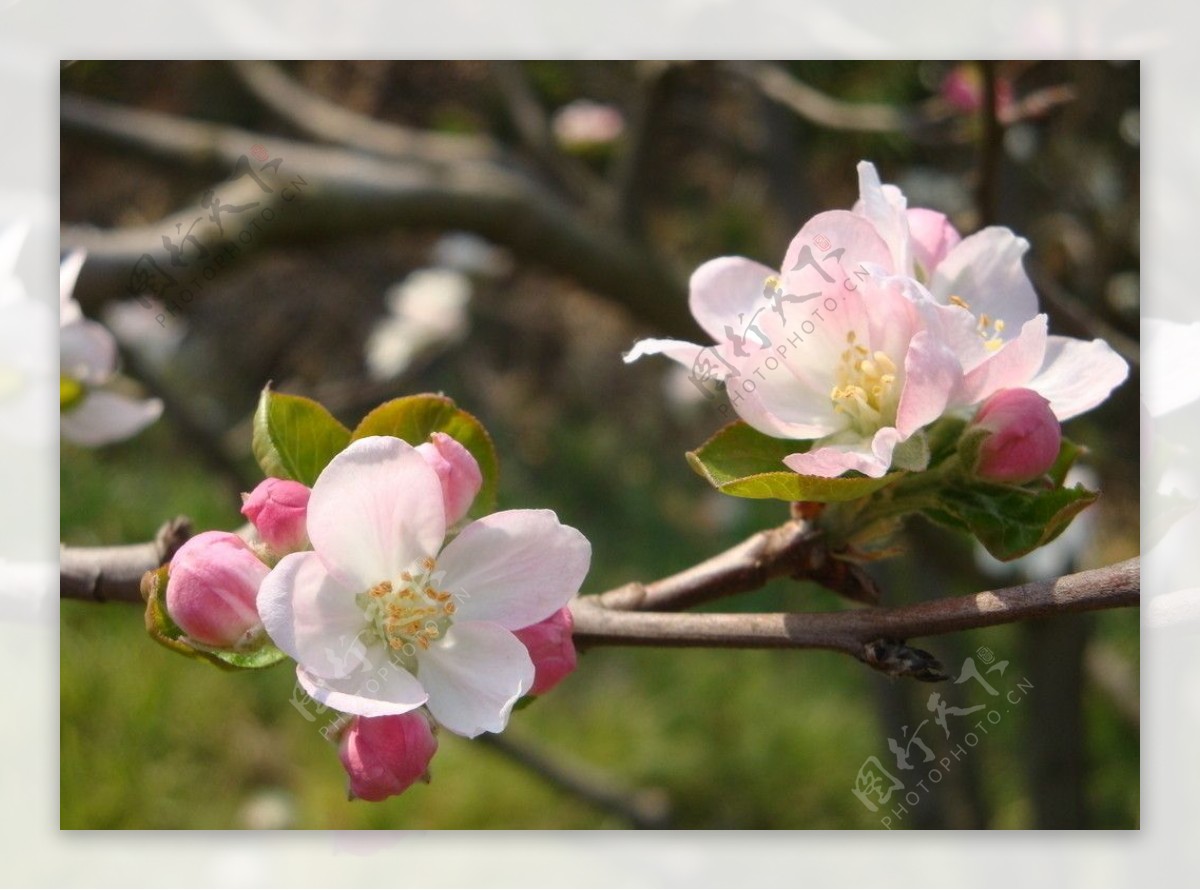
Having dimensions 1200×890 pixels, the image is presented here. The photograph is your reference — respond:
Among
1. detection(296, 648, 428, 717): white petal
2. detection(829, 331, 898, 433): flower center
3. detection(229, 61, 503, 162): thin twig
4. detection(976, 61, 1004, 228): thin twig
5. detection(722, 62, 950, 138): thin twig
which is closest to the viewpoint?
detection(296, 648, 428, 717): white petal

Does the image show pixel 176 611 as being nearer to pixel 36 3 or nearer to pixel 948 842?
pixel 36 3

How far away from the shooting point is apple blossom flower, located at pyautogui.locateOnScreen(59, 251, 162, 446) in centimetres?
91

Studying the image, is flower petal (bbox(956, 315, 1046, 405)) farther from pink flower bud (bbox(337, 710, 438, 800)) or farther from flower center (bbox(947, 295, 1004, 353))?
pink flower bud (bbox(337, 710, 438, 800))

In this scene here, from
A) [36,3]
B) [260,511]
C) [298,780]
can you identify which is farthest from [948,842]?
[298,780]

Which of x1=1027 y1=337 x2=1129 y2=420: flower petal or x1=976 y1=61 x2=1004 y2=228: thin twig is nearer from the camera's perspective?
x1=1027 y1=337 x2=1129 y2=420: flower petal

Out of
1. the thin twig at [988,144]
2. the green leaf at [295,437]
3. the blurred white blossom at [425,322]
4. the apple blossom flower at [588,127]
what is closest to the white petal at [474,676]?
the green leaf at [295,437]

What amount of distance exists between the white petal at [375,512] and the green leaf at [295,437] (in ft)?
0.16

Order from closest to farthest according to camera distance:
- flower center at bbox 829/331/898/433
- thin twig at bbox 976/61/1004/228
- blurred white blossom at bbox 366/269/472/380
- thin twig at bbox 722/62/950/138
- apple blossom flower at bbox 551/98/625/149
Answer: flower center at bbox 829/331/898/433 < thin twig at bbox 976/61/1004/228 < thin twig at bbox 722/62/950/138 < apple blossom flower at bbox 551/98/625/149 < blurred white blossom at bbox 366/269/472/380

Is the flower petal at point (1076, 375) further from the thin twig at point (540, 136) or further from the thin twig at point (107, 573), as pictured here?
the thin twig at point (540, 136)

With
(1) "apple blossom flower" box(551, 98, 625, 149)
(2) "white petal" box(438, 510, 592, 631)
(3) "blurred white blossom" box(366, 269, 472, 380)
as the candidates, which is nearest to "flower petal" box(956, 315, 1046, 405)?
(2) "white petal" box(438, 510, 592, 631)

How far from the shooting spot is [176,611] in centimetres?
58

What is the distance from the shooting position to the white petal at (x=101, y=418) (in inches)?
37.1

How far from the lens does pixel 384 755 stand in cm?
60

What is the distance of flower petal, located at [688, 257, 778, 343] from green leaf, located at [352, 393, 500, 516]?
0.14 m
